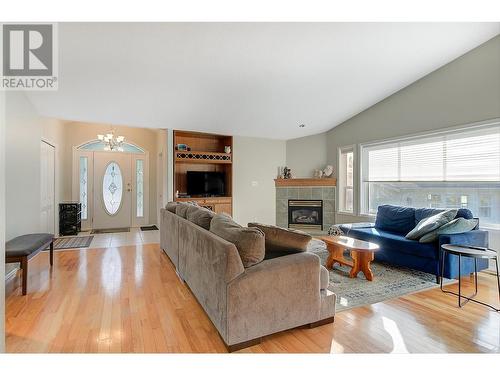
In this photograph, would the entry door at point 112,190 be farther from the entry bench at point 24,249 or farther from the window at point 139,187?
the entry bench at point 24,249

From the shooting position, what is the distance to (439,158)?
428 centimetres

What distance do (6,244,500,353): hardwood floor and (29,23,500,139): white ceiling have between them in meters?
2.64

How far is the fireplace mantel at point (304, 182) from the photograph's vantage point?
6158mm

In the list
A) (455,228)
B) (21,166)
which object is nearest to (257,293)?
(455,228)

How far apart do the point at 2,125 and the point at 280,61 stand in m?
3.09

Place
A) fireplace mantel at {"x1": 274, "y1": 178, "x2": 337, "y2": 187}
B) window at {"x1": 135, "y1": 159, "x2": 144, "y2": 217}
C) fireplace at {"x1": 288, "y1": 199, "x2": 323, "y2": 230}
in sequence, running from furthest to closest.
→ window at {"x1": 135, "y1": 159, "x2": 144, "y2": 217} → fireplace at {"x1": 288, "y1": 199, "x2": 323, "y2": 230} → fireplace mantel at {"x1": 274, "y1": 178, "x2": 337, "y2": 187}

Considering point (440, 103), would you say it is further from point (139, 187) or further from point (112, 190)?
point (112, 190)

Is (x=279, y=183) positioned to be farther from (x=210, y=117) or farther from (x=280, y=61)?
(x=280, y=61)

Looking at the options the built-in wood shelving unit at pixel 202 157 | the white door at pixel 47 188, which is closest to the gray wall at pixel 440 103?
the built-in wood shelving unit at pixel 202 157

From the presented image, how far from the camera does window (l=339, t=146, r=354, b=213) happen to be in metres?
5.98

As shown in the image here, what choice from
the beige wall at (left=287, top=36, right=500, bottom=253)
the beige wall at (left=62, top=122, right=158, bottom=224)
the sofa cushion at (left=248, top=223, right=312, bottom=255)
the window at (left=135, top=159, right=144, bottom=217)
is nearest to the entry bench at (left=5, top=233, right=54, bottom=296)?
the sofa cushion at (left=248, top=223, right=312, bottom=255)

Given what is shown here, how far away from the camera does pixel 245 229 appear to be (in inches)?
75.4

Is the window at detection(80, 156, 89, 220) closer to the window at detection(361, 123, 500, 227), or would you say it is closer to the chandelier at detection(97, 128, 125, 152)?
the chandelier at detection(97, 128, 125, 152)
